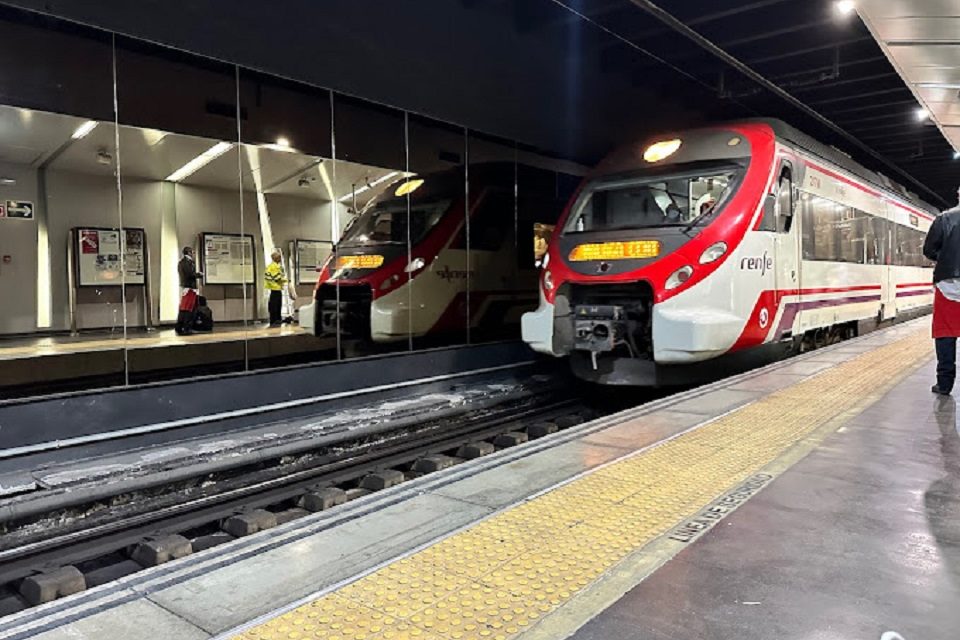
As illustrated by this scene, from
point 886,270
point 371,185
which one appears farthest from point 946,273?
point 886,270

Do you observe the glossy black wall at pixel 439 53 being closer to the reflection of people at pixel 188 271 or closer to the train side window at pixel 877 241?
the reflection of people at pixel 188 271

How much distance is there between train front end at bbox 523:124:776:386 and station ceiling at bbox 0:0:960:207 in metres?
1.94

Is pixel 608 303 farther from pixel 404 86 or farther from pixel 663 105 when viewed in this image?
pixel 663 105

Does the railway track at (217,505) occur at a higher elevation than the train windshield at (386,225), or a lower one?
lower

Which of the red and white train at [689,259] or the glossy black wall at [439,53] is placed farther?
the red and white train at [689,259]

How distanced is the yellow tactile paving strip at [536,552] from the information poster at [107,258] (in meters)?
4.74

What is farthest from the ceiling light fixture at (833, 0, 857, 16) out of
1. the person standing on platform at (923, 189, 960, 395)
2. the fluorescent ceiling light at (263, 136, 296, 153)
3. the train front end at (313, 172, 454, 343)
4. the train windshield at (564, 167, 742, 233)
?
the fluorescent ceiling light at (263, 136, 296, 153)

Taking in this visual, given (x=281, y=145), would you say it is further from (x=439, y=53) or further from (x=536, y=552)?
(x=536, y=552)

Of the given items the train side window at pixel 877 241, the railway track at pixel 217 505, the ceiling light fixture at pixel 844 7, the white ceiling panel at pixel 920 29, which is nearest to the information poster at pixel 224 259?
the railway track at pixel 217 505

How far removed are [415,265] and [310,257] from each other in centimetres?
131

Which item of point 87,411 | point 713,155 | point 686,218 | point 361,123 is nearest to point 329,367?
point 87,411

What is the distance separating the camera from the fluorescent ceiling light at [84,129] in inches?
227

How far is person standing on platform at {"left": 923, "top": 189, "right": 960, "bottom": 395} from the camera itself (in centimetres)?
513

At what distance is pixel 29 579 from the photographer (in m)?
3.49
